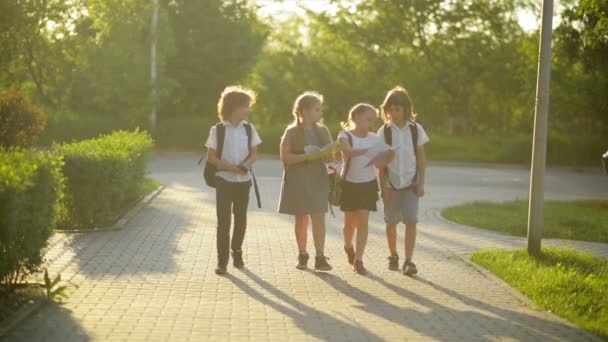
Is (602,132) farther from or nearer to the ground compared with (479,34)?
nearer to the ground

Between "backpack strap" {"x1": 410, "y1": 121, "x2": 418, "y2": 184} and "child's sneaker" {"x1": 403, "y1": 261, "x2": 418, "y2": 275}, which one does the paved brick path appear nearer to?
"child's sneaker" {"x1": 403, "y1": 261, "x2": 418, "y2": 275}

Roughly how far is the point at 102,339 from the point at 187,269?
309 centimetres

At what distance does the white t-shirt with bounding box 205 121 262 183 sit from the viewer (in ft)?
30.3

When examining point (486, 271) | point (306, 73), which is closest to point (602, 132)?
point (306, 73)

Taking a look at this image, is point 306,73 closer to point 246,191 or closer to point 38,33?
point 38,33

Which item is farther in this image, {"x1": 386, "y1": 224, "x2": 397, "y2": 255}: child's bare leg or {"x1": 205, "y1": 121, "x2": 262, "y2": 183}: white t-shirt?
{"x1": 386, "y1": 224, "x2": 397, "y2": 255}: child's bare leg

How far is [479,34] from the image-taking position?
4603 cm

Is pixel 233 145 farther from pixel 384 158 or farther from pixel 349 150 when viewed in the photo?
pixel 384 158

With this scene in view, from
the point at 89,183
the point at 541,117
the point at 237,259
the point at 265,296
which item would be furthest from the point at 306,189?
the point at 89,183

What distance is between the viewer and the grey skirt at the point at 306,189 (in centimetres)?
920

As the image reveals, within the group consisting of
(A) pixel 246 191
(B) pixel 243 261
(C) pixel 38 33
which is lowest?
(B) pixel 243 261

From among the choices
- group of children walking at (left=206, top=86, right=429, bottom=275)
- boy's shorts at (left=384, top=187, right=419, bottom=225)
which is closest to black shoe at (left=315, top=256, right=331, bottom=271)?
group of children walking at (left=206, top=86, right=429, bottom=275)

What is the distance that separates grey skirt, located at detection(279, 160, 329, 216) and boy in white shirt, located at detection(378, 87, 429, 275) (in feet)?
1.91

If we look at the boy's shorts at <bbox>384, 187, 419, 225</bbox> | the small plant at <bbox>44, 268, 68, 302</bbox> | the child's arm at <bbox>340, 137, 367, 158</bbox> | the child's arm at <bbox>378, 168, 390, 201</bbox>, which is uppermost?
the child's arm at <bbox>340, 137, 367, 158</bbox>
